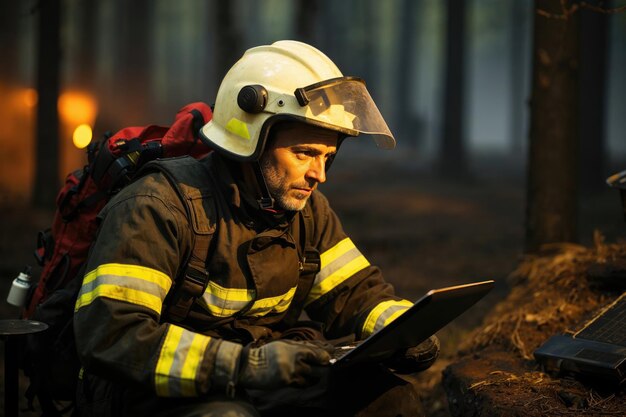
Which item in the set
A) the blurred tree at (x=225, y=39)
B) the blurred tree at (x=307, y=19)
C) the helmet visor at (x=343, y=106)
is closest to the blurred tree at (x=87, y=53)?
the blurred tree at (x=225, y=39)

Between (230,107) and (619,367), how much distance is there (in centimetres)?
188

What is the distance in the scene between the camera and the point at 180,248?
309cm

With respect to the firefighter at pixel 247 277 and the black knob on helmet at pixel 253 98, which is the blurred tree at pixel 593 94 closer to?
the firefighter at pixel 247 277

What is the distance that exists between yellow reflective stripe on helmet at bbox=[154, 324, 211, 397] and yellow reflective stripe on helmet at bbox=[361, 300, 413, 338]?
923 millimetres

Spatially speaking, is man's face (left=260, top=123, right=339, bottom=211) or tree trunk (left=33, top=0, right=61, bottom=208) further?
tree trunk (left=33, top=0, right=61, bottom=208)

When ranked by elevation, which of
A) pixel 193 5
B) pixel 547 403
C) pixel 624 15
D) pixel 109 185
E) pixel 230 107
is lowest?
pixel 547 403

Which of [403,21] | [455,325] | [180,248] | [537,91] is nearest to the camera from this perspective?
[180,248]

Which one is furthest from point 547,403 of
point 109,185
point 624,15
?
point 624,15

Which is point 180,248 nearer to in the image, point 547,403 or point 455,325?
point 547,403

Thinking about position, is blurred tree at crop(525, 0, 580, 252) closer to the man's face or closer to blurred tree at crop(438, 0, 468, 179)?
the man's face

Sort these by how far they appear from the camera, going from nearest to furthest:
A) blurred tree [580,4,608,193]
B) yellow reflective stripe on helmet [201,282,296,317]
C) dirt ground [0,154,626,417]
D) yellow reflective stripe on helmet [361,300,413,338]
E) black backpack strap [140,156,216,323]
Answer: black backpack strap [140,156,216,323], yellow reflective stripe on helmet [201,282,296,317], yellow reflective stripe on helmet [361,300,413,338], dirt ground [0,154,626,417], blurred tree [580,4,608,193]

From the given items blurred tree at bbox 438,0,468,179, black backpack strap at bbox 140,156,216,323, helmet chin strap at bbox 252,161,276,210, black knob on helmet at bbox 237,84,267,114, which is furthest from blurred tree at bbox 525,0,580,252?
blurred tree at bbox 438,0,468,179

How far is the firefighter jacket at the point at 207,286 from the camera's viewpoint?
2.80 meters

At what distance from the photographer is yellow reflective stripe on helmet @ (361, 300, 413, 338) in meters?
3.52
